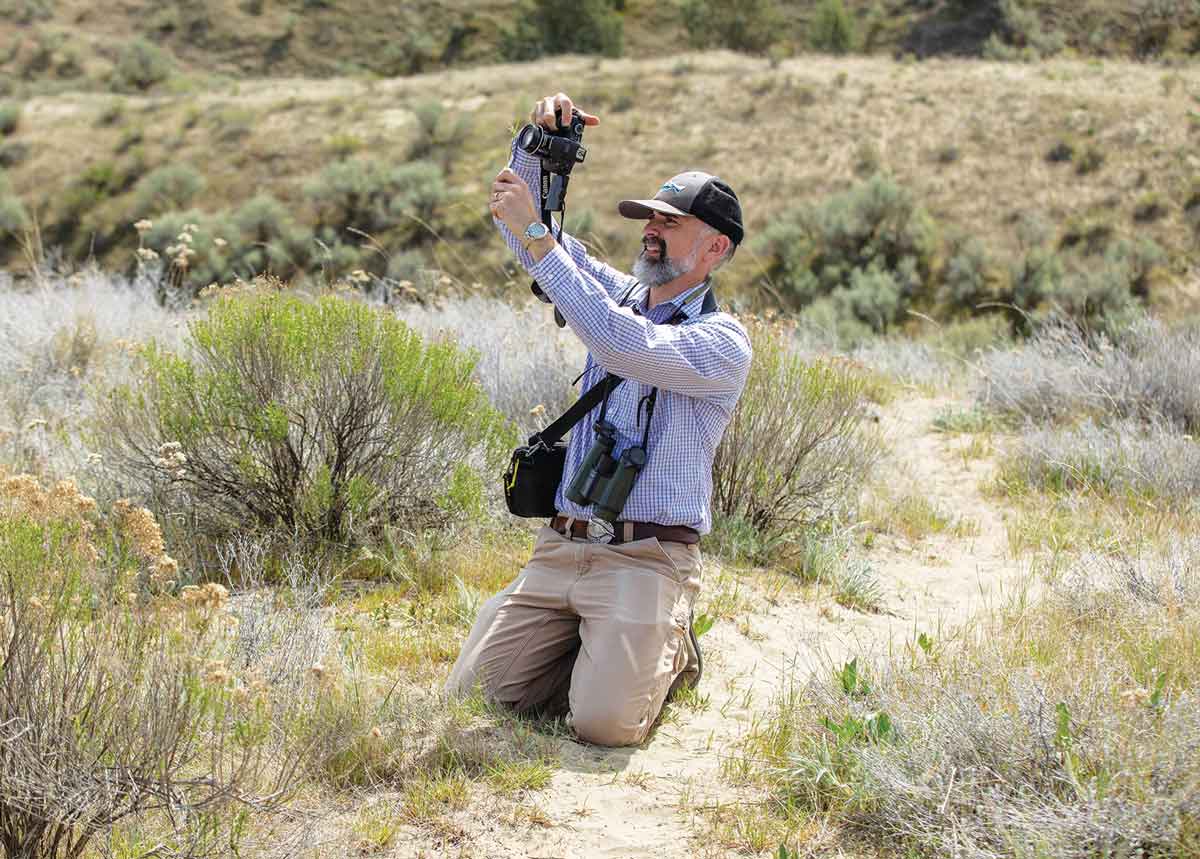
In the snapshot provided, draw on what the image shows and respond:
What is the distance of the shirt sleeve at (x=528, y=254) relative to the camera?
3535 millimetres

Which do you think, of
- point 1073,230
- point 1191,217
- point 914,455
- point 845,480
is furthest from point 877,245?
point 845,480

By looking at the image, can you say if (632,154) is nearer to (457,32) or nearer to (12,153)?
(12,153)

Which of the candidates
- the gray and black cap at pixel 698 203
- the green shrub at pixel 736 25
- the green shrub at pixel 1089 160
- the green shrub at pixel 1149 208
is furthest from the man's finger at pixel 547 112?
the green shrub at pixel 736 25

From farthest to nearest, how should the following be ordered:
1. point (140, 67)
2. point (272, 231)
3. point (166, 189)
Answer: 1. point (140, 67)
2. point (166, 189)
3. point (272, 231)

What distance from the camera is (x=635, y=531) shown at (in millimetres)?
3686

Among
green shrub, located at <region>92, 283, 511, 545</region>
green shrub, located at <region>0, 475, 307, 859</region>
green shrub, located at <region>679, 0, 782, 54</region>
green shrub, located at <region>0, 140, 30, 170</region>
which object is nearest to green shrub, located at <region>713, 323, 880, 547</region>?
green shrub, located at <region>92, 283, 511, 545</region>

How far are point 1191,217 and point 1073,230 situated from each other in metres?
2.14

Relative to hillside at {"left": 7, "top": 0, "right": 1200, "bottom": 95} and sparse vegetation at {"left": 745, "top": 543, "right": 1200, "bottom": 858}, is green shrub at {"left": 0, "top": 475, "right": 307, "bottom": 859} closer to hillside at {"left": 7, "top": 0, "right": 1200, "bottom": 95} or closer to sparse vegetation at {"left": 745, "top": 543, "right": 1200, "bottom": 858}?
sparse vegetation at {"left": 745, "top": 543, "right": 1200, "bottom": 858}

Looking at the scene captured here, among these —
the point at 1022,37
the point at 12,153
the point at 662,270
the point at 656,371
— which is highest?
the point at 1022,37

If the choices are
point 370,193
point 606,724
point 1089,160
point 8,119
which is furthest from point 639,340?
point 8,119

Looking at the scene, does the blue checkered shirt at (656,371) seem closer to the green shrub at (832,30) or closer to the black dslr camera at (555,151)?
the black dslr camera at (555,151)

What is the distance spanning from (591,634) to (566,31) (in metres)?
41.5

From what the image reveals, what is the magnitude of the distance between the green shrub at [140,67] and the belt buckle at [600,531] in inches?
1617

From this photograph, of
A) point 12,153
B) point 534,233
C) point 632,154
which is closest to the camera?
point 534,233
